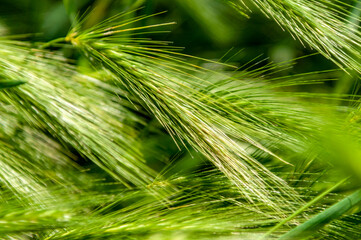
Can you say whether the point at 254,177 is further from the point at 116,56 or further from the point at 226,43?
the point at 226,43

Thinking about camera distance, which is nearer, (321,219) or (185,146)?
(321,219)

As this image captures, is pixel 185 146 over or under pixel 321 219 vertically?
over

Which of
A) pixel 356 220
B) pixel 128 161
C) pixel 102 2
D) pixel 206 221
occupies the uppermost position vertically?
pixel 102 2

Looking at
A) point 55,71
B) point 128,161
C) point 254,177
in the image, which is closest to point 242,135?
point 254,177

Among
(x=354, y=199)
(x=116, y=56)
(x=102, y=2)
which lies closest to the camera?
(x=354, y=199)

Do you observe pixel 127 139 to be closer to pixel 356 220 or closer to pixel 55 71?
pixel 55 71

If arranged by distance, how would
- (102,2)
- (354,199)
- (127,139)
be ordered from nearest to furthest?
1. (354,199)
2. (127,139)
3. (102,2)

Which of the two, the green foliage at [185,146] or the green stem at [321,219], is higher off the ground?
the green foliage at [185,146]

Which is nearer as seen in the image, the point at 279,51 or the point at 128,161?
the point at 128,161

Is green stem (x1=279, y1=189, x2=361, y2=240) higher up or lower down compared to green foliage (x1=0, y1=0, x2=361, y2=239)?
lower down

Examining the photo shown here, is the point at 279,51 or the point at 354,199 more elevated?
the point at 279,51
